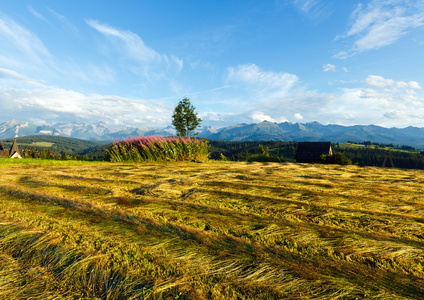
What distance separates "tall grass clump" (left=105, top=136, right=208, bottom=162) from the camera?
1123 centimetres

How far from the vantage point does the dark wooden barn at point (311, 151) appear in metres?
58.7

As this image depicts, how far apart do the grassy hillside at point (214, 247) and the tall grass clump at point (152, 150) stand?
801 centimetres

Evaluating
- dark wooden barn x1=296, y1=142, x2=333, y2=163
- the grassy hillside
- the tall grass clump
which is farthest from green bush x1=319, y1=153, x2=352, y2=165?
dark wooden barn x1=296, y1=142, x2=333, y2=163

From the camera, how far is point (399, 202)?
9.62 ft

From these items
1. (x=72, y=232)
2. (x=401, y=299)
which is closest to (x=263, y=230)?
(x=401, y=299)

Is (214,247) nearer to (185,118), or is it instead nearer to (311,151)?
(185,118)

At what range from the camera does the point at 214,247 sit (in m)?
1.77

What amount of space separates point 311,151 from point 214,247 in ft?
217

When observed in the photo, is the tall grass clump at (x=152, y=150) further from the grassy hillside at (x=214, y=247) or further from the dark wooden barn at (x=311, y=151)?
the dark wooden barn at (x=311, y=151)

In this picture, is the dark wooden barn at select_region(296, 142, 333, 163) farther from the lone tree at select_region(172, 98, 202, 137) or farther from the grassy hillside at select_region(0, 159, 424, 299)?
the grassy hillside at select_region(0, 159, 424, 299)

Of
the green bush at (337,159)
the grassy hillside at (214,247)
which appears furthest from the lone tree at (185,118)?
the grassy hillside at (214,247)

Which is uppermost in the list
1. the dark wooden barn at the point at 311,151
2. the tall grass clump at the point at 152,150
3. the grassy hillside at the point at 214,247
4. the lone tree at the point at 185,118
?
the lone tree at the point at 185,118

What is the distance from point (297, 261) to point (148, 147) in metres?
10.7

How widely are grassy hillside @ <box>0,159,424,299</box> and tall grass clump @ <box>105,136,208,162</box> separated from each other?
8.01 meters
